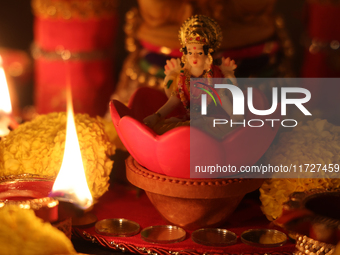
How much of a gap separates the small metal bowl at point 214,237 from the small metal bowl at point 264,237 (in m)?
0.02

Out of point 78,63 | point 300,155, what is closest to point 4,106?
point 300,155

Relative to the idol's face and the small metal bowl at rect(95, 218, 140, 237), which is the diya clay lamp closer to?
the small metal bowl at rect(95, 218, 140, 237)

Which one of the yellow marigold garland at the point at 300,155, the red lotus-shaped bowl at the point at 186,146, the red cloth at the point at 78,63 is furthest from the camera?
the red cloth at the point at 78,63

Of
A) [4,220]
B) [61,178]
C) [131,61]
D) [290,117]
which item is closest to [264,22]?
[131,61]

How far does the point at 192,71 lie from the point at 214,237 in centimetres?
A: 34

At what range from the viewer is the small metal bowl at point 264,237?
790 mm

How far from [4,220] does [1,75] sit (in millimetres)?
428

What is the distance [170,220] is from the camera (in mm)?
856

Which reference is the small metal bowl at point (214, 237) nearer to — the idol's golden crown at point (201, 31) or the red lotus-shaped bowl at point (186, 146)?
the red lotus-shaped bowl at point (186, 146)

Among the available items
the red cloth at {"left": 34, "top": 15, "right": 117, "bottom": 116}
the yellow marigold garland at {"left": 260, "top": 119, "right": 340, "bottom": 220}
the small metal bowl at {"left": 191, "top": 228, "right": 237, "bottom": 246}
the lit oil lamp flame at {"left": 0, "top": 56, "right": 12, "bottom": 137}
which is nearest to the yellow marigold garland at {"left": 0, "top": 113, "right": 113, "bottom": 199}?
the lit oil lamp flame at {"left": 0, "top": 56, "right": 12, "bottom": 137}

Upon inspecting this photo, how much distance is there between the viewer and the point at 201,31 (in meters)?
0.86

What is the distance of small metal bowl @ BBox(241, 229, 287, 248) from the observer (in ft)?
2.59

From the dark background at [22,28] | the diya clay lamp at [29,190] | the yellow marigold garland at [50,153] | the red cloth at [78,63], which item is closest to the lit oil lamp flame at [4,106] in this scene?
the yellow marigold garland at [50,153]

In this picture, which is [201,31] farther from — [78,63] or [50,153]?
[78,63]
